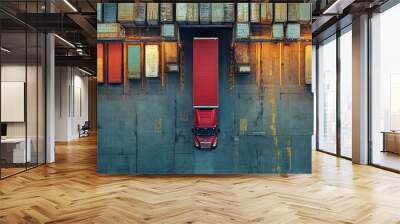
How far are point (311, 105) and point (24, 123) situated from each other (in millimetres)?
5533

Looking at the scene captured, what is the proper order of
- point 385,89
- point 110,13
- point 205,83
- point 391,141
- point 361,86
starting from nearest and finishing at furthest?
1. point 205,83
2. point 110,13
3. point 385,89
4. point 361,86
5. point 391,141

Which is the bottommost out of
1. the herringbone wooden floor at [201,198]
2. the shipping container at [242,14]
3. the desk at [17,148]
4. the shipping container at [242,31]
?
the herringbone wooden floor at [201,198]

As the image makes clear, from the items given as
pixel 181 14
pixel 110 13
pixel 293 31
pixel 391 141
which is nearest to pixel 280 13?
pixel 293 31

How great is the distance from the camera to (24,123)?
7219mm

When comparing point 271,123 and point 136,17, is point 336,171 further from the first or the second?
point 136,17

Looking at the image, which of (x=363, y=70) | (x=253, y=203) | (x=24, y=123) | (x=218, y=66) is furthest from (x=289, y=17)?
(x=24, y=123)

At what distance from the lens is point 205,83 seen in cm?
593

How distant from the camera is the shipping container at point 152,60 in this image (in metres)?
6.18

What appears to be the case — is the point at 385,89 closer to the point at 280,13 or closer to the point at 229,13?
the point at 280,13

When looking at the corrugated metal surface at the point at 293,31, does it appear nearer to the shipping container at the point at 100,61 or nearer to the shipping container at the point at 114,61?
the shipping container at the point at 114,61

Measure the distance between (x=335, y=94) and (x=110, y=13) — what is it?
6.08 meters

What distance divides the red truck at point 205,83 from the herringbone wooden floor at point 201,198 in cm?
99

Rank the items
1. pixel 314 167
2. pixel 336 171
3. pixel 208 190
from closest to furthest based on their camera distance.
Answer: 1. pixel 208 190
2. pixel 336 171
3. pixel 314 167

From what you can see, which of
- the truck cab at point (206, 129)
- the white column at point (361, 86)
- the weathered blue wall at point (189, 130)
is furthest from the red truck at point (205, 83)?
the white column at point (361, 86)
